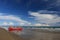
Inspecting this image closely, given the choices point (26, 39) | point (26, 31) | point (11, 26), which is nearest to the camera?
point (26, 39)

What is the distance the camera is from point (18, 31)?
16.5 feet

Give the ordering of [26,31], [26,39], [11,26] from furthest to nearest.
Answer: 1. [26,31]
2. [11,26]
3. [26,39]

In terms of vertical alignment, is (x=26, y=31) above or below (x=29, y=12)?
below

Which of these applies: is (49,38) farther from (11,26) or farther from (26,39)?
(11,26)

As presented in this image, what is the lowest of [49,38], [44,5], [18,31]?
[49,38]

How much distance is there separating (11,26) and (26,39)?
714mm

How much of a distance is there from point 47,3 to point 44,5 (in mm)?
117

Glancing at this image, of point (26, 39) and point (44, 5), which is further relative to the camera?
point (44, 5)

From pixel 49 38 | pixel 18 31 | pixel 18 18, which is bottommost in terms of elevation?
pixel 49 38

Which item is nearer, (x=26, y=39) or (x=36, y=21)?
(x=26, y=39)

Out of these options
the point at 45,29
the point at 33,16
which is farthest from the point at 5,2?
the point at 45,29

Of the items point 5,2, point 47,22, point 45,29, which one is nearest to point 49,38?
point 47,22

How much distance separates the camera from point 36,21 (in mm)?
4914

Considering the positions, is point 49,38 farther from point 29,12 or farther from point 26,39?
point 29,12
